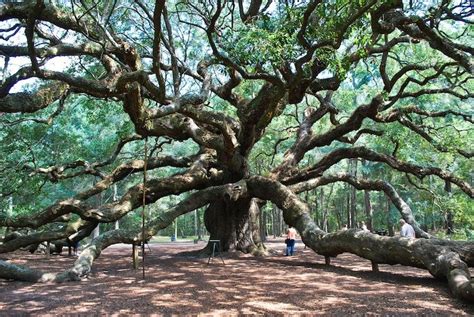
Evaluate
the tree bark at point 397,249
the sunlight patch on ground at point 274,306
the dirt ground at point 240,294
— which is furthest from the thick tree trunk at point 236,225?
the sunlight patch on ground at point 274,306

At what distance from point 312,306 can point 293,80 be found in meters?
5.01

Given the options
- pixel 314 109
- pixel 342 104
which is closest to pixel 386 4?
pixel 314 109

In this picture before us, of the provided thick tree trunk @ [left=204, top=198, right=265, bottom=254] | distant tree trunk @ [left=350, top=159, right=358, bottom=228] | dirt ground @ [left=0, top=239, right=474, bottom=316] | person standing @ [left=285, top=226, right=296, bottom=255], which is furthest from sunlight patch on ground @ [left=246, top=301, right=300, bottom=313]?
distant tree trunk @ [left=350, top=159, right=358, bottom=228]

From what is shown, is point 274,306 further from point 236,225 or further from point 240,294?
point 236,225

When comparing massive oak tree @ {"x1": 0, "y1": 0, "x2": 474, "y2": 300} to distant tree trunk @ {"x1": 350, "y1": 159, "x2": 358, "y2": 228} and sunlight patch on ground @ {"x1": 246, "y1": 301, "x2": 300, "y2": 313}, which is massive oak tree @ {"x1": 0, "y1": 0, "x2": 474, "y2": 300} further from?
distant tree trunk @ {"x1": 350, "y1": 159, "x2": 358, "y2": 228}

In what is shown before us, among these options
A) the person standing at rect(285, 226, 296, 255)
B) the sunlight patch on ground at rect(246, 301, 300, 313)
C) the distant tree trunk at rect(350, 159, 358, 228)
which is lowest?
the sunlight patch on ground at rect(246, 301, 300, 313)

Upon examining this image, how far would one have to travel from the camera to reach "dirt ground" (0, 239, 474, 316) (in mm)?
5703

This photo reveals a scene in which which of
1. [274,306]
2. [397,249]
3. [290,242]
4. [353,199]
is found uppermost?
[353,199]

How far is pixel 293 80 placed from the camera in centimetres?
909

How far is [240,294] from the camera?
22.1ft

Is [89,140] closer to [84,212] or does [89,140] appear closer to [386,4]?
[84,212]

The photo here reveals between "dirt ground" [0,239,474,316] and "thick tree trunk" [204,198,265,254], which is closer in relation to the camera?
"dirt ground" [0,239,474,316]

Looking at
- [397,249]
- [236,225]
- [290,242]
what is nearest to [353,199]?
[290,242]

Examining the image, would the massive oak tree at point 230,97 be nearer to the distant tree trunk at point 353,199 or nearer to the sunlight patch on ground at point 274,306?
the sunlight patch on ground at point 274,306
